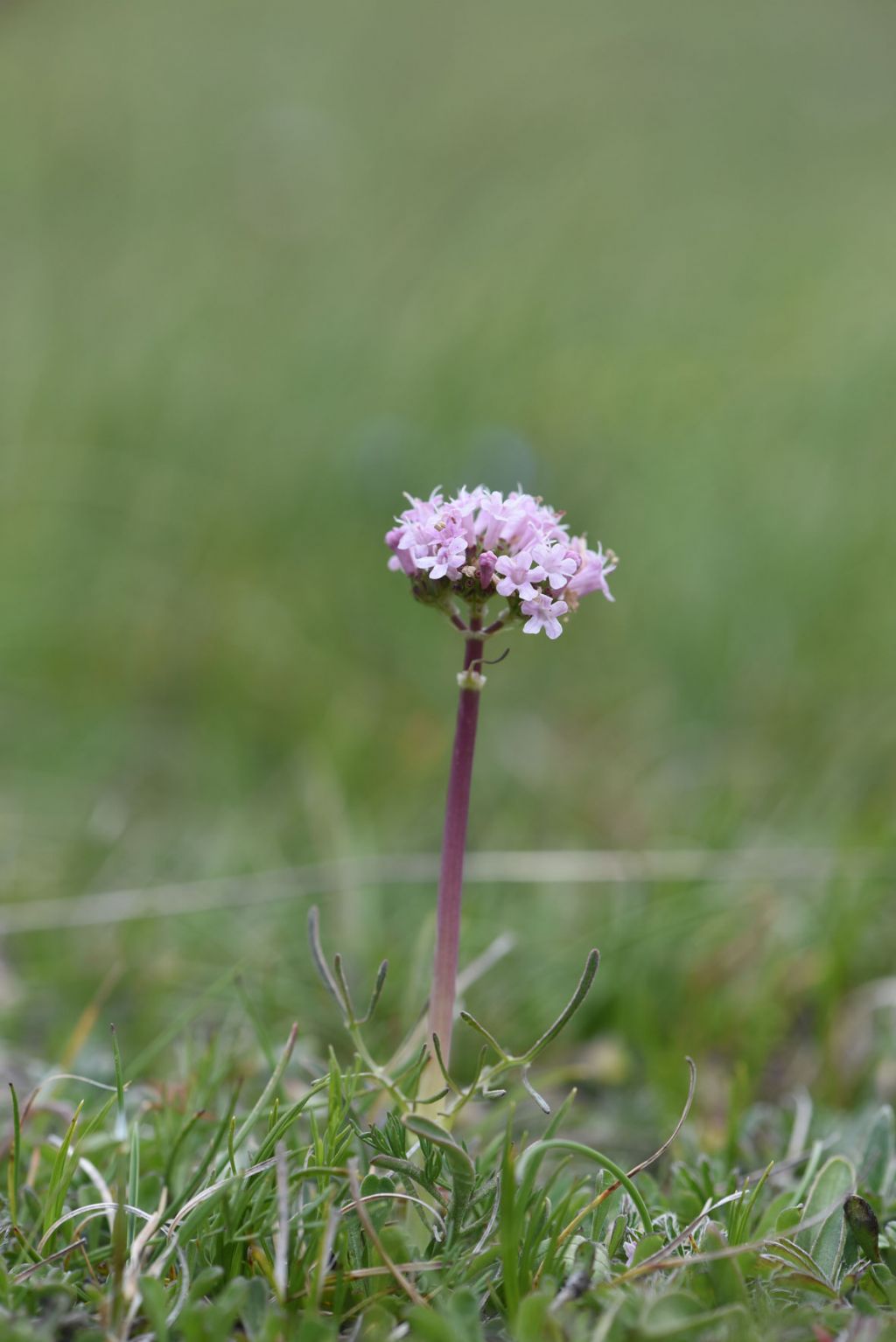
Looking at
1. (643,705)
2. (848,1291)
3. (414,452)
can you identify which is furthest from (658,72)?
(848,1291)

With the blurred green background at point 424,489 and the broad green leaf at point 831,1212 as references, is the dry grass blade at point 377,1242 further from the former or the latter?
the blurred green background at point 424,489

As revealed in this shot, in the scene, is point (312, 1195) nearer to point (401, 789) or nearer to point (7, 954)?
point (7, 954)

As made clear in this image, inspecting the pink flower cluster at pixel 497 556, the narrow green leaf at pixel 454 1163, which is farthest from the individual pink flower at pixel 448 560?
the narrow green leaf at pixel 454 1163

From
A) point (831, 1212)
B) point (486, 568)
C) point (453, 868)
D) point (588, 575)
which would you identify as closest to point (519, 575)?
point (486, 568)

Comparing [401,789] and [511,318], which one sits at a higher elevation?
[511,318]

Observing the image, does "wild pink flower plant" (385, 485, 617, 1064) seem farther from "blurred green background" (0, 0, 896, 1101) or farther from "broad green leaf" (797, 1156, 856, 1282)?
"blurred green background" (0, 0, 896, 1101)

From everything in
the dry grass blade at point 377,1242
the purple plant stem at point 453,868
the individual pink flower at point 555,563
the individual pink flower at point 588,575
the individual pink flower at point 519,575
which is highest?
the individual pink flower at point 588,575

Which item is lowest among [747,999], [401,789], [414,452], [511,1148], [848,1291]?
[848,1291]
